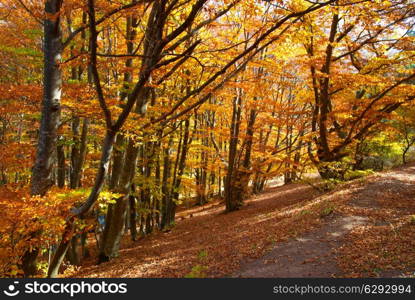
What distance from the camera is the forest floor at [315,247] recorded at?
546cm

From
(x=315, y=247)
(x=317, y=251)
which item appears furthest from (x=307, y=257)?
(x=315, y=247)

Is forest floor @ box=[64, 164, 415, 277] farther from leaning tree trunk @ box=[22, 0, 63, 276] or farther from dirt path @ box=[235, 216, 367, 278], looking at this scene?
leaning tree trunk @ box=[22, 0, 63, 276]

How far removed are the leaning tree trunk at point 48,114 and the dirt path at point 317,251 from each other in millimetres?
4619

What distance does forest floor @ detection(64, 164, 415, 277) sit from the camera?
A: 17.9 ft

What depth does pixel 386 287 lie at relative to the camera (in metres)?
4.45

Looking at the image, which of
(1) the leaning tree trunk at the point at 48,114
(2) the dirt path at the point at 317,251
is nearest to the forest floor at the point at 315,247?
(2) the dirt path at the point at 317,251

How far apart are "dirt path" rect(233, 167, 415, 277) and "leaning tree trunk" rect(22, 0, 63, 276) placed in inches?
182

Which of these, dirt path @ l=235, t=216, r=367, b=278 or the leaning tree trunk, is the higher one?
the leaning tree trunk

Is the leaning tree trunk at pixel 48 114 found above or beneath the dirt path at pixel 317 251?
above

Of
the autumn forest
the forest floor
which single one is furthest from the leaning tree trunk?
the forest floor

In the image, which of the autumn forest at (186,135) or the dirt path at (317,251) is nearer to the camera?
the autumn forest at (186,135)

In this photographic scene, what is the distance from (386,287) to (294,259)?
195cm

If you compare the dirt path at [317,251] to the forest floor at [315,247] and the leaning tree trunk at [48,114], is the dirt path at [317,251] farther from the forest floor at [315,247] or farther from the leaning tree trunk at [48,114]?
the leaning tree trunk at [48,114]

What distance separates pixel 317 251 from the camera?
6.28 meters
